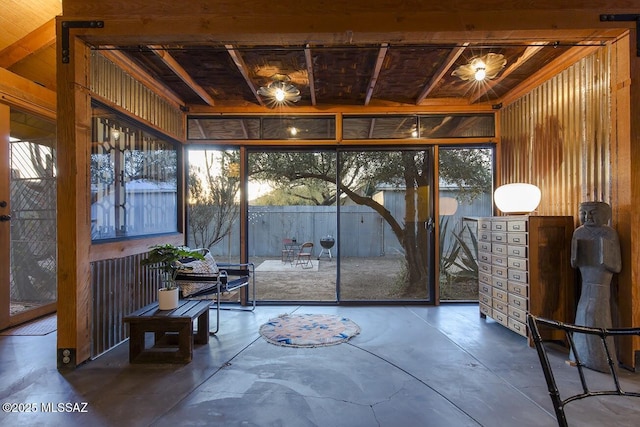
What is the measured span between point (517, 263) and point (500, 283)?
1.20 feet

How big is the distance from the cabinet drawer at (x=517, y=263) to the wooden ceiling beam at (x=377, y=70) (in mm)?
2289

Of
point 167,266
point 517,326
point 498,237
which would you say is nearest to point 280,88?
point 167,266

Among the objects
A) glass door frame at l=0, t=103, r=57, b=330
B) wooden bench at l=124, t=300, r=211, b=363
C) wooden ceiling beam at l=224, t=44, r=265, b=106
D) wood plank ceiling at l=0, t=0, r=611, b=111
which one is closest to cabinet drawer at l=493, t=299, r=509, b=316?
wood plank ceiling at l=0, t=0, r=611, b=111

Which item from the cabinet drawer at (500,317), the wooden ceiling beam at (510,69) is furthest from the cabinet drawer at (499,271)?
the wooden ceiling beam at (510,69)

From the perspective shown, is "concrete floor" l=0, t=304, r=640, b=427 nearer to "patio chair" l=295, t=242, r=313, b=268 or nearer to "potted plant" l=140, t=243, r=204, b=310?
"potted plant" l=140, t=243, r=204, b=310

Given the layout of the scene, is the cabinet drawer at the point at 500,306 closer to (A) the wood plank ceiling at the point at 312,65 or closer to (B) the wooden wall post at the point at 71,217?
(A) the wood plank ceiling at the point at 312,65

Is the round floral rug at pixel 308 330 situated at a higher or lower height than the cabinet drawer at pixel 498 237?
lower

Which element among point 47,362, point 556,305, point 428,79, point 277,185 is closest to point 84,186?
point 47,362

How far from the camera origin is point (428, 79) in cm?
359

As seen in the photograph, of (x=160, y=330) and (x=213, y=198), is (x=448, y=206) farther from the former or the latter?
(x=160, y=330)

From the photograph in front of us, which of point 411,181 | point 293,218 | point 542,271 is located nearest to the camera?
point 542,271

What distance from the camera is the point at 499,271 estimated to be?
331 cm

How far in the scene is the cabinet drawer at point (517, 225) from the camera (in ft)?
9.62

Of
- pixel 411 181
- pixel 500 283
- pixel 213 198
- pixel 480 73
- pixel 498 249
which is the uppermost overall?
pixel 480 73
